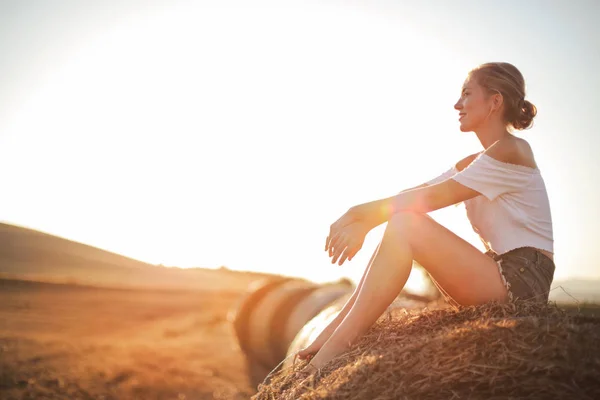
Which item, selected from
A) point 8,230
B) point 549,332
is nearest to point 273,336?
point 549,332

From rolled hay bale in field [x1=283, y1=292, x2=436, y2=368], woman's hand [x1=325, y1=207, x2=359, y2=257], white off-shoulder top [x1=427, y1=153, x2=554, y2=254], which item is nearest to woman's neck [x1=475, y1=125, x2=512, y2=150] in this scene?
Result: white off-shoulder top [x1=427, y1=153, x2=554, y2=254]

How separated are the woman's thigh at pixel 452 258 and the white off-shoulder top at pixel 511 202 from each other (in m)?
0.26

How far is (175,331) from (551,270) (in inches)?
398

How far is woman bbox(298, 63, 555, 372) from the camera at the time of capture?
9.84 ft

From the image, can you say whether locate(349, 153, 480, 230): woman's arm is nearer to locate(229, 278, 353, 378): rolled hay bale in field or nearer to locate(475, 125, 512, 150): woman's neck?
locate(475, 125, 512, 150): woman's neck

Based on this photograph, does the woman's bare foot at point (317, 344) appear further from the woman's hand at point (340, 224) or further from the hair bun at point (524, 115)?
the hair bun at point (524, 115)

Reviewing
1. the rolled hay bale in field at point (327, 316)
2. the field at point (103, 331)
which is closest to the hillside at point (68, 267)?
the field at point (103, 331)

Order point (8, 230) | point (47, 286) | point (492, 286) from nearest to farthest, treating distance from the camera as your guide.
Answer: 1. point (492, 286)
2. point (47, 286)
3. point (8, 230)

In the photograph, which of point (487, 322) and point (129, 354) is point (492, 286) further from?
point (129, 354)

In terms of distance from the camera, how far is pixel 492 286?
3051 millimetres

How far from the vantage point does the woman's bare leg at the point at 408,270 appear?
9.76 feet

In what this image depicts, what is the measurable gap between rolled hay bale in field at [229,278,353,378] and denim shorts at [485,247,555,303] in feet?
14.4

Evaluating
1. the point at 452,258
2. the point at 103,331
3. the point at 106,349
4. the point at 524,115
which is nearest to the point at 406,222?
the point at 452,258

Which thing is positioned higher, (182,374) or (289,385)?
(289,385)
